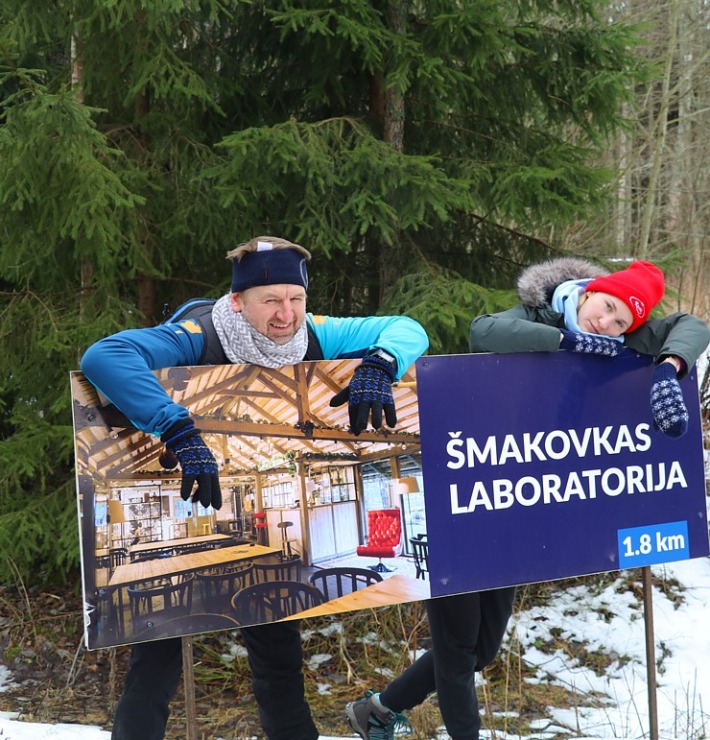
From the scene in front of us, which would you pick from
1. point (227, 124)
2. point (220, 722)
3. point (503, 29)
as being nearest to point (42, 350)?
point (227, 124)

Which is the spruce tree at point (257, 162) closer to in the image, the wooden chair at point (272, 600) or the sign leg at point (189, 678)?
the wooden chair at point (272, 600)

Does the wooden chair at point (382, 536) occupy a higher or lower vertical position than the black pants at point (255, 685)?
higher

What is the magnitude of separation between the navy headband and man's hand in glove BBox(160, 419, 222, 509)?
1.79ft

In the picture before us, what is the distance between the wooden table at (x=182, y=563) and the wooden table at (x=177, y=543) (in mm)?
28


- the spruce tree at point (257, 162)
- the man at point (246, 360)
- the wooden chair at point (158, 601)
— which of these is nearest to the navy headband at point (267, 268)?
the man at point (246, 360)

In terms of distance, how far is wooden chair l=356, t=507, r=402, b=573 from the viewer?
10.1ft

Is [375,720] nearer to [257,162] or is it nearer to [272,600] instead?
[272,600]

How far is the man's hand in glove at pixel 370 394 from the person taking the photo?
9.48 feet

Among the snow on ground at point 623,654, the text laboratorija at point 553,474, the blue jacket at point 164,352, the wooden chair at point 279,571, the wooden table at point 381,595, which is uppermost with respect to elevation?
the blue jacket at point 164,352

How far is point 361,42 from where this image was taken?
5.64 metres

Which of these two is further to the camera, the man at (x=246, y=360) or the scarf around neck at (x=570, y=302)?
the scarf around neck at (x=570, y=302)

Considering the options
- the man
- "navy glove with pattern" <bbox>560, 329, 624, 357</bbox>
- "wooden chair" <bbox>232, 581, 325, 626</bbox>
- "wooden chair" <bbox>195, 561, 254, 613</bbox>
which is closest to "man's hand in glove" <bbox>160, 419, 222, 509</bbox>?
the man

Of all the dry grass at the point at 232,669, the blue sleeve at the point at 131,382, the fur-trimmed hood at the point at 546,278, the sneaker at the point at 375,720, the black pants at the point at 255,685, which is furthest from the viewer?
the dry grass at the point at 232,669

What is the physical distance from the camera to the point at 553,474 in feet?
11.1
